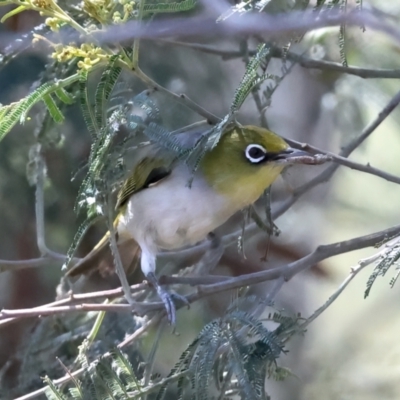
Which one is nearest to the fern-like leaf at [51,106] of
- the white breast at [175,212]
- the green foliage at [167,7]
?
the green foliage at [167,7]

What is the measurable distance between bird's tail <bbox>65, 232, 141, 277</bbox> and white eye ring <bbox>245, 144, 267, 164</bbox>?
1.38ft

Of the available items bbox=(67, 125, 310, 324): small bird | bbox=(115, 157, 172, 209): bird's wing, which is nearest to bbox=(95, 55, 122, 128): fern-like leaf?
bbox=(67, 125, 310, 324): small bird

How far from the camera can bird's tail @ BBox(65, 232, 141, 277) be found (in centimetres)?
167

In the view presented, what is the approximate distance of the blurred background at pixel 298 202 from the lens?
184 centimetres

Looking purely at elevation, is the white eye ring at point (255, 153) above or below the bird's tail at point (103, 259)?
above

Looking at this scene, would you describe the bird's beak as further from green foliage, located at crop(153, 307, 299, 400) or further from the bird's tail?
the bird's tail

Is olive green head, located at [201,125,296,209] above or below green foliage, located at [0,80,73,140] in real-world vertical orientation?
below

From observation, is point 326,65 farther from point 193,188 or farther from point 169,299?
point 169,299

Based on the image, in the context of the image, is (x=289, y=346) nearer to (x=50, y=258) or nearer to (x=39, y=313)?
(x=50, y=258)

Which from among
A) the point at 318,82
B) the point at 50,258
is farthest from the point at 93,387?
the point at 318,82

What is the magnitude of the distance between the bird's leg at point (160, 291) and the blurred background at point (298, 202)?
190 millimetres

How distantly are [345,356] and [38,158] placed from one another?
1.48 meters

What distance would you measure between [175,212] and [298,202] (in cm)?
87

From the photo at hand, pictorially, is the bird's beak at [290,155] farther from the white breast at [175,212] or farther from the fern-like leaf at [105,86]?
the fern-like leaf at [105,86]
